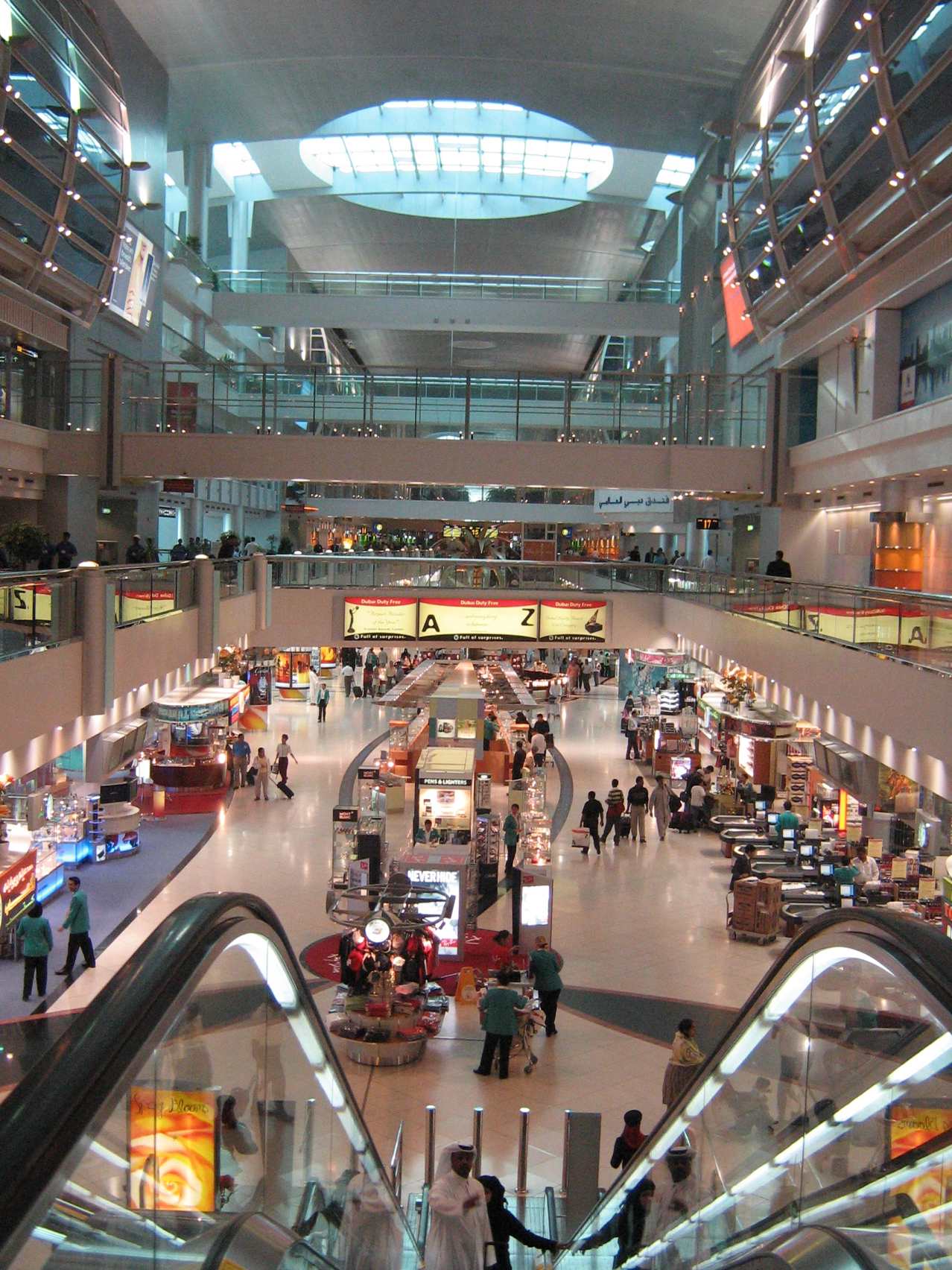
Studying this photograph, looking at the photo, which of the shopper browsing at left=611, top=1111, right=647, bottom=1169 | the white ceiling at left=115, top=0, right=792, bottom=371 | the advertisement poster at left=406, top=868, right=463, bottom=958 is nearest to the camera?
the shopper browsing at left=611, top=1111, right=647, bottom=1169

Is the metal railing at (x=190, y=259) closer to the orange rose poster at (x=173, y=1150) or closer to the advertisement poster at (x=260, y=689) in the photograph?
the advertisement poster at (x=260, y=689)

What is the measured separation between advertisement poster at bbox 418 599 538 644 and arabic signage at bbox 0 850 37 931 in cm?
1115

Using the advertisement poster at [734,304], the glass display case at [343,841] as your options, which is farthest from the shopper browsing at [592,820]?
the advertisement poster at [734,304]

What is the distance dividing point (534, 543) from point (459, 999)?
2039 cm

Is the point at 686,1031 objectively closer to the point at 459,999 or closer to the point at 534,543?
the point at 459,999

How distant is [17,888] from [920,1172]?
12740 millimetres

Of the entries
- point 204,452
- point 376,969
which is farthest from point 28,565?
point 376,969

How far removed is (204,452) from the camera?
24156 mm

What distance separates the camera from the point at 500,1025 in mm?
11383

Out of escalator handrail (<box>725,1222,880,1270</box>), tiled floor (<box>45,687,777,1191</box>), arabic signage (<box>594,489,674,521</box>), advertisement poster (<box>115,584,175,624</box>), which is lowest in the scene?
tiled floor (<box>45,687,777,1191</box>)

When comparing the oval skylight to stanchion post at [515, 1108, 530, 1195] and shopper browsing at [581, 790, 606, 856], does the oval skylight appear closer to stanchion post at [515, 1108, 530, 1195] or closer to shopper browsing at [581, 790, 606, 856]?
shopper browsing at [581, 790, 606, 856]

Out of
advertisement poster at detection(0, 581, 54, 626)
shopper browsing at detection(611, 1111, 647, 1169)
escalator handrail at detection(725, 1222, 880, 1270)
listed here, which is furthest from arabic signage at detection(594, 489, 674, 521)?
escalator handrail at detection(725, 1222, 880, 1270)

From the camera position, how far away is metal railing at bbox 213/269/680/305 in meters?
34.2

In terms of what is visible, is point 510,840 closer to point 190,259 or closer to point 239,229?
point 190,259
